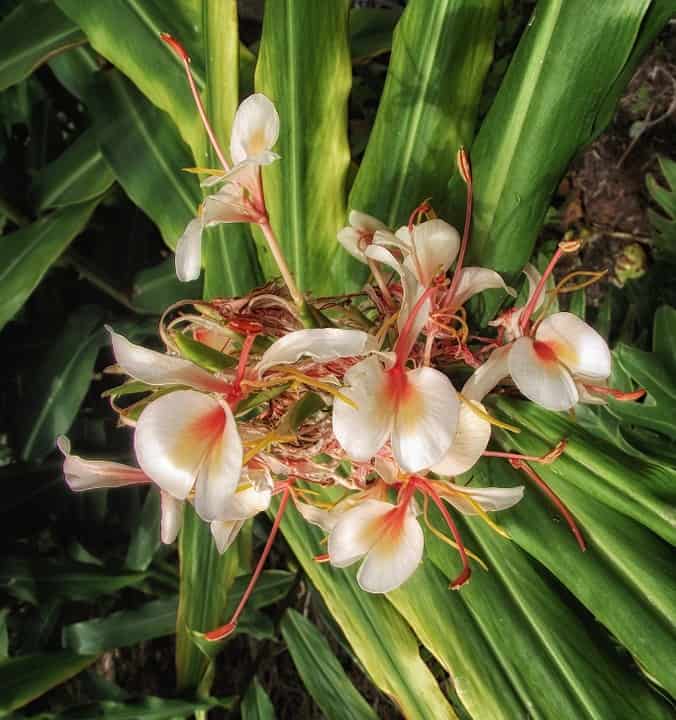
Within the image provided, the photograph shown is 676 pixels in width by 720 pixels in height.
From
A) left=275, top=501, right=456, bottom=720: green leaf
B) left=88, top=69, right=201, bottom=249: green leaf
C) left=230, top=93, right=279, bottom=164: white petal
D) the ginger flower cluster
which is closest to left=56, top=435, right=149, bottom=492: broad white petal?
the ginger flower cluster

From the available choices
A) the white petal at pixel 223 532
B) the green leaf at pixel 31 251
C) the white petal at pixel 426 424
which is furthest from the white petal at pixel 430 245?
the green leaf at pixel 31 251

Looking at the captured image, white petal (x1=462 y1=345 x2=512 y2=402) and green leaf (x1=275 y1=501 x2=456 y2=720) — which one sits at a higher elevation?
white petal (x1=462 y1=345 x2=512 y2=402)

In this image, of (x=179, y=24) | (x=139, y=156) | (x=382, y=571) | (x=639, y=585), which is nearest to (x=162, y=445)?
(x=382, y=571)

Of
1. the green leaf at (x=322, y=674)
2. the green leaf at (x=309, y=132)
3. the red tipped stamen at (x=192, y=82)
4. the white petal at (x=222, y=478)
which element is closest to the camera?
the white petal at (x=222, y=478)

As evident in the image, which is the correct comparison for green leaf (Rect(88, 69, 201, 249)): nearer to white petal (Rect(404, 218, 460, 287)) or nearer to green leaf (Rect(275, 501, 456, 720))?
green leaf (Rect(275, 501, 456, 720))

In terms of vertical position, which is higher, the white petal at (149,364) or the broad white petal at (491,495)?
the white petal at (149,364)

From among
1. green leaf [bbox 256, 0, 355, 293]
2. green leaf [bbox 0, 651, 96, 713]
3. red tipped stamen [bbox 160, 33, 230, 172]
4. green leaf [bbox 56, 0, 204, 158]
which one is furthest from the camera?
green leaf [bbox 0, 651, 96, 713]

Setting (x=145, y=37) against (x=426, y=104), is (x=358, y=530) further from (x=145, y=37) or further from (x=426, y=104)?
(x=145, y=37)

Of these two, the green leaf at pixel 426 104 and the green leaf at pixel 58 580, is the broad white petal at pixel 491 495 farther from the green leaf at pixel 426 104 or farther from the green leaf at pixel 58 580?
the green leaf at pixel 58 580
